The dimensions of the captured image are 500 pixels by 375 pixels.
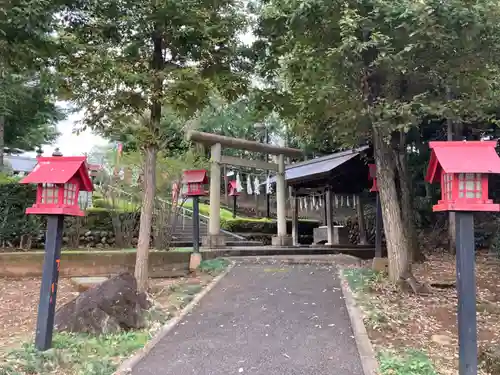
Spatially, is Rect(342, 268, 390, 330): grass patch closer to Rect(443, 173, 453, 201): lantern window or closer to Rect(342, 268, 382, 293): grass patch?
Rect(342, 268, 382, 293): grass patch

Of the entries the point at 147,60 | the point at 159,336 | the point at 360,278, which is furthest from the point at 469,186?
the point at 147,60

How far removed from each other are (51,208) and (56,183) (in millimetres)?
294

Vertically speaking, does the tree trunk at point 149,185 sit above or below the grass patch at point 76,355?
above

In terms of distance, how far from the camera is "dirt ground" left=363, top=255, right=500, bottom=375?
5004mm

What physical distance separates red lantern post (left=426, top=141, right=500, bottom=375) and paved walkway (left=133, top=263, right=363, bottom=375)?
42.0 inches

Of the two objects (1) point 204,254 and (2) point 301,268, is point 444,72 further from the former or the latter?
(1) point 204,254

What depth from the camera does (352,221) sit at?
1950cm

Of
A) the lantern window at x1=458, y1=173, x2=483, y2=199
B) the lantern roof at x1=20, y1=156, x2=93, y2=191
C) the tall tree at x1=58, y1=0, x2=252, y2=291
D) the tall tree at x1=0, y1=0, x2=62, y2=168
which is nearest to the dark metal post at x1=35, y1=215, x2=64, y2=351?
the lantern roof at x1=20, y1=156, x2=93, y2=191

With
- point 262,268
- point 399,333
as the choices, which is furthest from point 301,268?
point 399,333

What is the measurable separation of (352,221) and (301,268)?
32.0 ft

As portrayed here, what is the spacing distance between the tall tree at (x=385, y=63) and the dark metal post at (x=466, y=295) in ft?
7.94

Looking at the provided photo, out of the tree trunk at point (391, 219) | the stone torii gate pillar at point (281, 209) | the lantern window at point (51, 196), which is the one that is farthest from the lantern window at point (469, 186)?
the stone torii gate pillar at point (281, 209)

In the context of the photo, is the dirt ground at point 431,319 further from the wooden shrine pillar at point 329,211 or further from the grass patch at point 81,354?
the wooden shrine pillar at point 329,211

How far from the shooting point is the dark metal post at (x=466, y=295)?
3.93m
